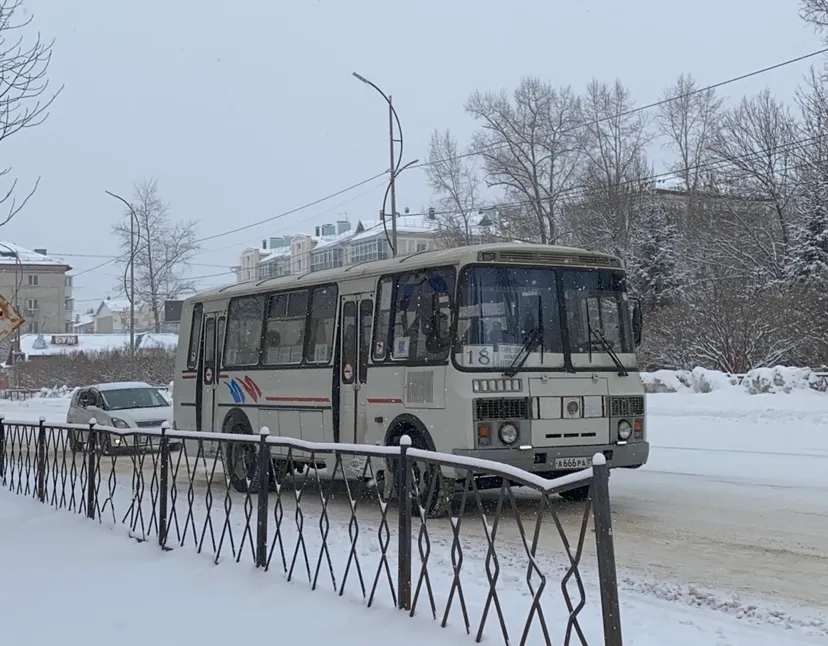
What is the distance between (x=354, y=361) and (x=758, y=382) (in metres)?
14.5

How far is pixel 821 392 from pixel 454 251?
1526 centimetres

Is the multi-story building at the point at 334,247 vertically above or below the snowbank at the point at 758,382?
above

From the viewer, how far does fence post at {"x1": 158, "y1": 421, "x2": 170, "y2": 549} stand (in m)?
8.77

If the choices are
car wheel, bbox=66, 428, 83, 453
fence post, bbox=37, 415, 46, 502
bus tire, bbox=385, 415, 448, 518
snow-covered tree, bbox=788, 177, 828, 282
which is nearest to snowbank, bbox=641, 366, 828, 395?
snow-covered tree, bbox=788, 177, 828, 282

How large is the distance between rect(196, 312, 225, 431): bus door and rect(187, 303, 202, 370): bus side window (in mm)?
188

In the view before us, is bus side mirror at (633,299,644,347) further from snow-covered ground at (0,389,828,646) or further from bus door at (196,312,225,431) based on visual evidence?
bus door at (196,312,225,431)

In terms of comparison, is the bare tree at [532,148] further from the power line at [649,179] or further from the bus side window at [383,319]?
the bus side window at [383,319]

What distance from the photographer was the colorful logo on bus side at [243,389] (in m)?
14.2

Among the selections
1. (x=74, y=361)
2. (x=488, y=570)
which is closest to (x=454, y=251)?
(x=488, y=570)

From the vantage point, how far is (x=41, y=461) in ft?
39.4

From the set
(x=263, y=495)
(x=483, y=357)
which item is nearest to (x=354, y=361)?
(x=483, y=357)

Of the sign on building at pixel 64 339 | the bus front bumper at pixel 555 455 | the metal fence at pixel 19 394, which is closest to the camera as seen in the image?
the bus front bumper at pixel 555 455

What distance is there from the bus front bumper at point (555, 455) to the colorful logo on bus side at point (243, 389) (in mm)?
4755

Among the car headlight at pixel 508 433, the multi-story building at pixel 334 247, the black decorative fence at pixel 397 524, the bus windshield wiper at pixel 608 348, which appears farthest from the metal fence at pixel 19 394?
the car headlight at pixel 508 433
